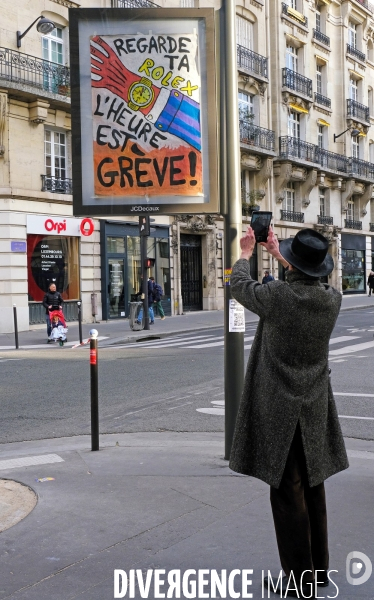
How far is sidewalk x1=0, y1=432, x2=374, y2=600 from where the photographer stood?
10.9ft

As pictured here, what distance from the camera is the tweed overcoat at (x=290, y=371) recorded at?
312cm

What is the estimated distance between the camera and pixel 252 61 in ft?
107

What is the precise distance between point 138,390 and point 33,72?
15.8 metres

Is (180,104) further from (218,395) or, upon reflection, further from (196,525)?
(218,395)

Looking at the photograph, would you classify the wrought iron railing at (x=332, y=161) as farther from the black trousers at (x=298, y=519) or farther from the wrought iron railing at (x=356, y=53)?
the black trousers at (x=298, y=519)

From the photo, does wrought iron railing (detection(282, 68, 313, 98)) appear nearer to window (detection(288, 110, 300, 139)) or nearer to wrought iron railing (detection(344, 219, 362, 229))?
window (detection(288, 110, 300, 139))

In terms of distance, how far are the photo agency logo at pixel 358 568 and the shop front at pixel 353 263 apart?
39169mm

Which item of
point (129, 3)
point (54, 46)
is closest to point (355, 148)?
point (129, 3)

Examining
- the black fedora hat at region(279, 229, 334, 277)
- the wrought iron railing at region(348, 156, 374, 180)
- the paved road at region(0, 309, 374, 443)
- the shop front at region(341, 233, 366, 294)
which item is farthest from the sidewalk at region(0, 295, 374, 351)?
the wrought iron railing at region(348, 156, 374, 180)

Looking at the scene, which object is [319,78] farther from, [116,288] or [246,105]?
[116,288]

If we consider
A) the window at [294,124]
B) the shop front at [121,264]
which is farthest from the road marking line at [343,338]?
the window at [294,124]

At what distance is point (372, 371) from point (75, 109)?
7177 millimetres

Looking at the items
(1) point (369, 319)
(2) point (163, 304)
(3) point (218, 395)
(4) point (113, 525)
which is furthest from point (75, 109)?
A: (2) point (163, 304)

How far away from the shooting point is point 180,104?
5.57 m
